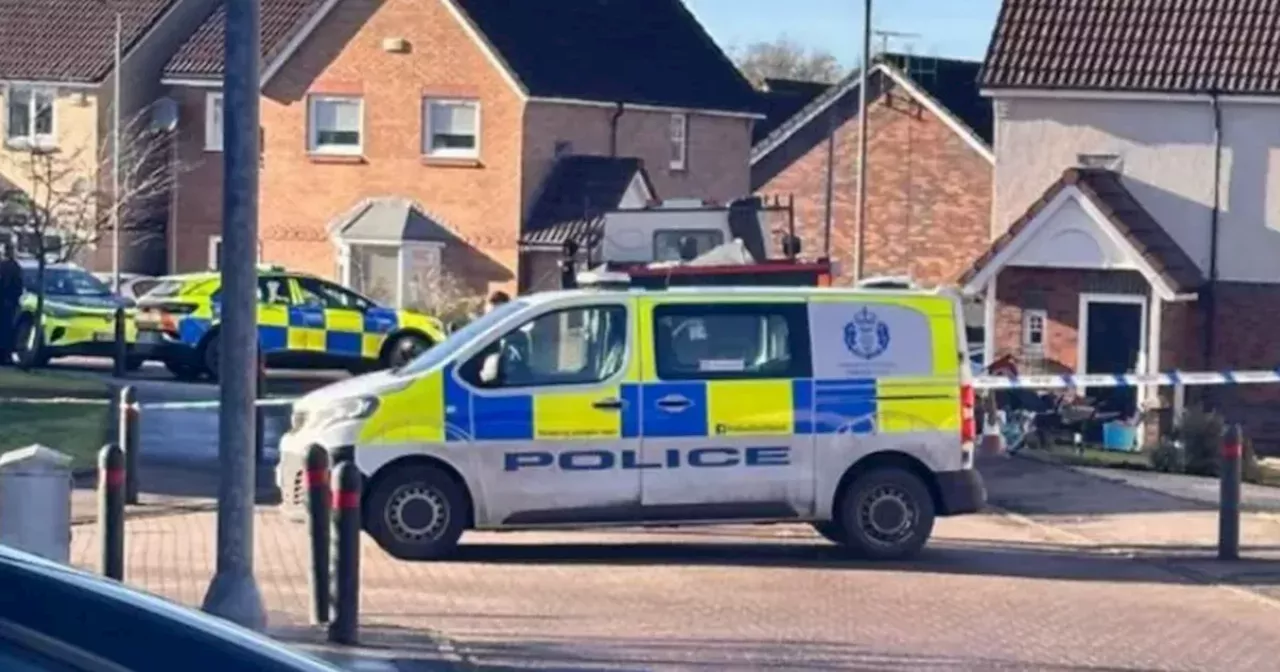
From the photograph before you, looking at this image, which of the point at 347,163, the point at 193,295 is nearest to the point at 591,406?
the point at 193,295

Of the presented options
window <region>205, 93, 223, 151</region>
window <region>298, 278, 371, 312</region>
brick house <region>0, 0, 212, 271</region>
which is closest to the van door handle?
window <region>298, 278, 371, 312</region>

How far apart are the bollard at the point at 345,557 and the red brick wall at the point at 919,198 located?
41.6m

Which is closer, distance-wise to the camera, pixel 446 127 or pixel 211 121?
pixel 446 127

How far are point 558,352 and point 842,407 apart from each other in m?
1.75

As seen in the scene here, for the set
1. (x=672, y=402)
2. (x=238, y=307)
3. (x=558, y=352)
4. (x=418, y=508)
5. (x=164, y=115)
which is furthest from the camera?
(x=164, y=115)

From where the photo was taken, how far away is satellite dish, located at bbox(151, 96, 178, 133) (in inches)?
2103

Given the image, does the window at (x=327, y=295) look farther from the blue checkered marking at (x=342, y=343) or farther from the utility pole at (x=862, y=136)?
the utility pole at (x=862, y=136)

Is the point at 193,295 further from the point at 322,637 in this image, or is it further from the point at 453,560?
the point at 322,637

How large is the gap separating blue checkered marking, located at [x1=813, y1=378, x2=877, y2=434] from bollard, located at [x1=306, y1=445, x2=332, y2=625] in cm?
413

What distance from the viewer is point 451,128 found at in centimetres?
4822

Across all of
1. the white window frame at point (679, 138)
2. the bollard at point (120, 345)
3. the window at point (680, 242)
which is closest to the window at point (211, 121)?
the white window frame at point (679, 138)

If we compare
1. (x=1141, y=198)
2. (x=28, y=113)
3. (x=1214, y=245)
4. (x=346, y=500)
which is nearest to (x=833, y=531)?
(x=346, y=500)

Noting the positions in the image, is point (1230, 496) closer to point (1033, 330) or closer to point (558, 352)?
point (558, 352)

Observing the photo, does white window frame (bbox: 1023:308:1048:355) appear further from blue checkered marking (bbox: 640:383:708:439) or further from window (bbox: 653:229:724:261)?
blue checkered marking (bbox: 640:383:708:439)
